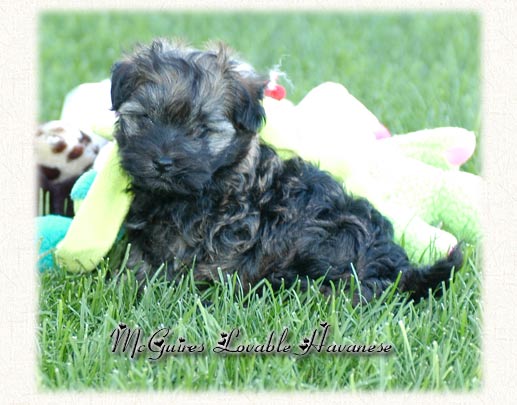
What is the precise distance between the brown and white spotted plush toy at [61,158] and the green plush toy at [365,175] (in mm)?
621

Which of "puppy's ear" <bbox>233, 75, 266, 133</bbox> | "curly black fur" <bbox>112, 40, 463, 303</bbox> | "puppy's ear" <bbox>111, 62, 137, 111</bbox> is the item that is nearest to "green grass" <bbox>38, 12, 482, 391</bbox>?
"curly black fur" <bbox>112, 40, 463, 303</bbox>

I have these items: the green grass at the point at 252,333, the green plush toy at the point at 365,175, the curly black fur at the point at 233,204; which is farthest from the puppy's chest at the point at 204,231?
the green plush toy at the point at 365,175

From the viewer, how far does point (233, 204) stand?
4.93m

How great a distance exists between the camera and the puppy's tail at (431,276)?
15.7ft

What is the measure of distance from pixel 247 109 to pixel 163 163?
0.60m

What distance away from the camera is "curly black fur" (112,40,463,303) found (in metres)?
4.56

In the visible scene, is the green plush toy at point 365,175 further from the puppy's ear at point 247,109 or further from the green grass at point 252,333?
the puppy's ear at point 247,109

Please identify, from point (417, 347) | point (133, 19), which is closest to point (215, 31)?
point (133, 19)

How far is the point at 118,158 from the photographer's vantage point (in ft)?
16.3

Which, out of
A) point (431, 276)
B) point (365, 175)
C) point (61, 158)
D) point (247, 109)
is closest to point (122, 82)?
point (247, 109)

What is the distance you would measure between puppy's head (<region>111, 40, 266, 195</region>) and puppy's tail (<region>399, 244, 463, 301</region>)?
4.07 feet

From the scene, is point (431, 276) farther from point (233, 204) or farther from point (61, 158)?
point (61, 158)

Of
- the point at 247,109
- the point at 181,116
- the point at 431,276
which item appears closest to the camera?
the point at 181,116

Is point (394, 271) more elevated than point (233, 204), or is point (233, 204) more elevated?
point (233, 204)
